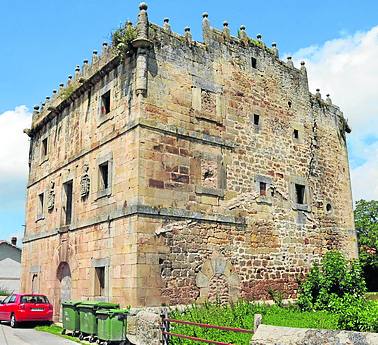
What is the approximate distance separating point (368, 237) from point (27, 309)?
919 inches

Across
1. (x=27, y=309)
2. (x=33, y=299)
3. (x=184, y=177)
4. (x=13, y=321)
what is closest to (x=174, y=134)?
(x=184, y=177)

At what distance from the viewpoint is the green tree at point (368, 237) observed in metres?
28.5

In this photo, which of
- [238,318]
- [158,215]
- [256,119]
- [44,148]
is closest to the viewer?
[238,318]

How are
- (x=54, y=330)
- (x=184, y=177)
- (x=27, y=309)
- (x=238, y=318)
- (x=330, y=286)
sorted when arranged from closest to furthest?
(x=238, y=318) → (x=184, y=177) → (x=54, y=330) → (x=27, y=309) → (x=330, y=286)

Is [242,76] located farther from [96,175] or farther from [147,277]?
[147,277]

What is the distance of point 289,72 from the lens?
19.1 m

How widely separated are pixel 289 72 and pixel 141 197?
360 inches

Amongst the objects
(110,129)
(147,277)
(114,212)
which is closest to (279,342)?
(147,277)

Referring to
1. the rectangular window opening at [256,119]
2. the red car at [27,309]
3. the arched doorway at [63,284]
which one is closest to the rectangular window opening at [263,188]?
the rectangular window opening at [256,119]

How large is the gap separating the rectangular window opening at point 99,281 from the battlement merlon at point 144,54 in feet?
18.3

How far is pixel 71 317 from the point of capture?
1368cm

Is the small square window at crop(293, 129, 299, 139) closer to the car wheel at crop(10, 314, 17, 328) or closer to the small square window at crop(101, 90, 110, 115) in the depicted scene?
the small square window at crop(101, 90, 110, 115)

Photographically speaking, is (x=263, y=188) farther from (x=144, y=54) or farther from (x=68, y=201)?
(x=68, y=201)

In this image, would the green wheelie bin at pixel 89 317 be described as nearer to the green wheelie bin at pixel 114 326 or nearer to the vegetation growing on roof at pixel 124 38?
the green wheelie bin at pixel 114 326
